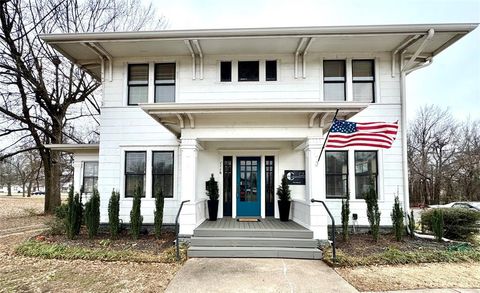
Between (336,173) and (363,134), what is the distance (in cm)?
225

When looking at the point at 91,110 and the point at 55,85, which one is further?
the point at 91,110

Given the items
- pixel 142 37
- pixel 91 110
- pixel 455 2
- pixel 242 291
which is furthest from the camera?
pixel 91 110

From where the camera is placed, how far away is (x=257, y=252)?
622 centimetres

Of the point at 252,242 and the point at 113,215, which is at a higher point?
the point at 113,215

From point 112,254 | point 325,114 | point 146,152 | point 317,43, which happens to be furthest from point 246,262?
point 317,43

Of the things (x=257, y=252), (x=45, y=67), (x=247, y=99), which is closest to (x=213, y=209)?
(x=257, y=252)

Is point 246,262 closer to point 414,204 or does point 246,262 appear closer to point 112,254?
point 112,254

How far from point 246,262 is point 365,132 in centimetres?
388

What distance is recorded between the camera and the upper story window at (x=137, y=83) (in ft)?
28.9

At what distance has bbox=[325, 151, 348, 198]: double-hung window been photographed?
27.6 ft

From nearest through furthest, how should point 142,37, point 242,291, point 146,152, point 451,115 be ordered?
point 242,291, point 142,37, point 146,152, point 451,115

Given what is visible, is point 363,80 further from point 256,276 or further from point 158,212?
point 158,212

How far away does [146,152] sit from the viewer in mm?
8609

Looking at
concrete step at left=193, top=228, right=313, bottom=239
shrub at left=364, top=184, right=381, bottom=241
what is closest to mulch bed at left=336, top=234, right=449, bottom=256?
shrub at left=364, top=184, right=381, bottom=241
